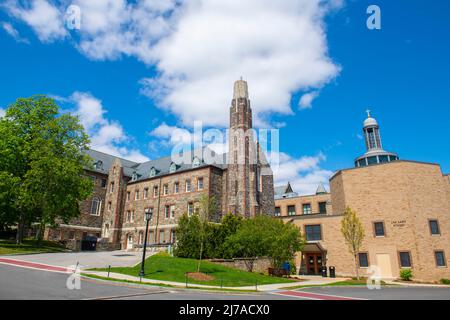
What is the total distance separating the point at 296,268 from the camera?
3466cm

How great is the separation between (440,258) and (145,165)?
44.0m

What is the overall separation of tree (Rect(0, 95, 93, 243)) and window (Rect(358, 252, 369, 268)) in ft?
101

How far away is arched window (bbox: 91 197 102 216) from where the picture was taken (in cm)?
4981

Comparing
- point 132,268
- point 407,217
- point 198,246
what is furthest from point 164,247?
point 407,217

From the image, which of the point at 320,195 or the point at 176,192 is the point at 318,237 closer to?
the point at 320,195

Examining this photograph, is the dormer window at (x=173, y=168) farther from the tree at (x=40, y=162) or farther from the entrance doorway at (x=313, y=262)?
the entrance doorway at (x=313, y=262)

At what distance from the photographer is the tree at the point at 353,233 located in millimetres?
30969

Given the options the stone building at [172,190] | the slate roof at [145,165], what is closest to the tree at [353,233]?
the stone building at [172,190]

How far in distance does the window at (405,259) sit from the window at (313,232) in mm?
7975

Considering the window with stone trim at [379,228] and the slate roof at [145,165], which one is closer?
the window with stone trim at [379,228]

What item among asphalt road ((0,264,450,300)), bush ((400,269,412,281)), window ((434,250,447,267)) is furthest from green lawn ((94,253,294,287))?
window ((434,250,447,267))

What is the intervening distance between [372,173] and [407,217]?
5.50m

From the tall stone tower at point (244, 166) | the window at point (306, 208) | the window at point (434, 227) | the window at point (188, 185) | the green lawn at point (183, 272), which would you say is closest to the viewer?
the green lawn at point (183, 272)
